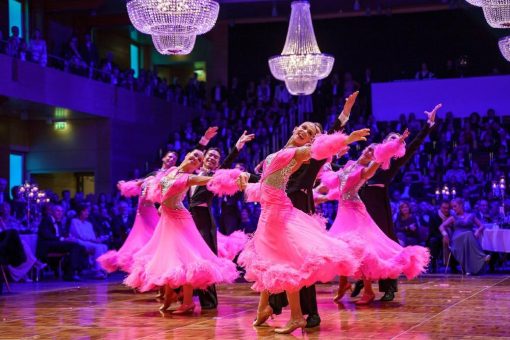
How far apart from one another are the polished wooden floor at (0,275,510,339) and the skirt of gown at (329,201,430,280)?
0.32 meters

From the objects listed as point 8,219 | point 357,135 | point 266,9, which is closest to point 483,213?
point 8,219

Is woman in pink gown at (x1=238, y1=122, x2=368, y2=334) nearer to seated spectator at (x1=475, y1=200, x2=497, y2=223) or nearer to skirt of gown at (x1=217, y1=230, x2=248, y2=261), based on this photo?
skirt of gown at (x1=217, y1=230, x2=248, y2=261)

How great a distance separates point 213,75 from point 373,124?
8632 mm

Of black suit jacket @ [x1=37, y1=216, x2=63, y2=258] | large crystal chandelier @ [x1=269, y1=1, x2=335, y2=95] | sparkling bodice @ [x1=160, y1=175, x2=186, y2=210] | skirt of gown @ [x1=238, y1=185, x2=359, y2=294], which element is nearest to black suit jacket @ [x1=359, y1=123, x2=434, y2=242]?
sparkling bodice @ [x1=160, y1=175, x2=186, y2=210]

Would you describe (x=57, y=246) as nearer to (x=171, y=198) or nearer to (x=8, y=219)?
(x=8, y=219)

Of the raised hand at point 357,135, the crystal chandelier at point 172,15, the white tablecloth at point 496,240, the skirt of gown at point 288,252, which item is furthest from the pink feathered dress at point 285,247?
the white tablecloth at point 496,240

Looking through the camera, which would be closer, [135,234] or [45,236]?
[135,234]

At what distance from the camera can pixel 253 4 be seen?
23.2 m

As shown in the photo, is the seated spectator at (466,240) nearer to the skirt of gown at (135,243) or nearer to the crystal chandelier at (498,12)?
the crystal chandelier at (498,12)

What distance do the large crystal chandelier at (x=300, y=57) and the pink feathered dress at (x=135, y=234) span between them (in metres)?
3.72

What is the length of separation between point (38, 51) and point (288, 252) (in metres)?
12.3

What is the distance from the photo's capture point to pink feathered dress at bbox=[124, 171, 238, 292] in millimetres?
6953

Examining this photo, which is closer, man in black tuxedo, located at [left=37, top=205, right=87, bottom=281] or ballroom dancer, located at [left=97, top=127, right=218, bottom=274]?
ballroom dancer, located at [left=97, top=127, right=218, bottom=274]

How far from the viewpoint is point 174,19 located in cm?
920
